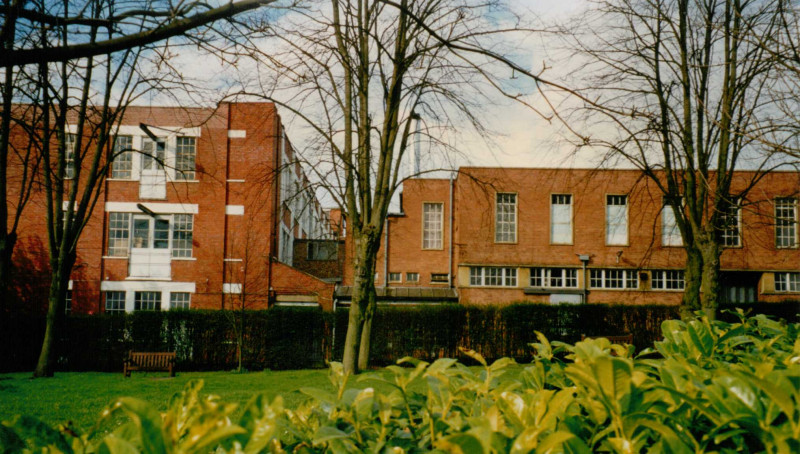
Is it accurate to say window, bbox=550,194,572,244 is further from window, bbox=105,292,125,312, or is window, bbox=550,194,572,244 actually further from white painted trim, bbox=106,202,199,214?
window, bbox=105,292,125,312

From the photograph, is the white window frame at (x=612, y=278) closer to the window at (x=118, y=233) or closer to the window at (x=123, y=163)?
the window at (x=118, y=233)

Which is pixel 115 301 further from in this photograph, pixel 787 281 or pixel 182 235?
pixel 787 281

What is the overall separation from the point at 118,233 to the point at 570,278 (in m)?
23.7

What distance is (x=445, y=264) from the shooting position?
34812 millimetres

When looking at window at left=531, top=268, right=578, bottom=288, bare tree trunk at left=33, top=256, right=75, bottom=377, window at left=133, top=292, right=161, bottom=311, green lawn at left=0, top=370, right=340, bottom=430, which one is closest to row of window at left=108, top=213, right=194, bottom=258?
window at left=133, top=292, right=161, bottom=311

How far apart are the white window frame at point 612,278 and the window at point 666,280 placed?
1007mm

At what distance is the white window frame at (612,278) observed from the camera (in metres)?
32.2

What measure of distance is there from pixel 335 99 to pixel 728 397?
14.2m

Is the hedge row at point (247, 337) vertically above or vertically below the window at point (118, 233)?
below

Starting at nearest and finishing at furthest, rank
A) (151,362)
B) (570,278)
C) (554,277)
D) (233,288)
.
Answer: (151,362) → (233,288) → (570,278) → (554,277)

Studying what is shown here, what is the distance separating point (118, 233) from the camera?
2803 cm

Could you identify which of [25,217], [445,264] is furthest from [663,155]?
[25,217]

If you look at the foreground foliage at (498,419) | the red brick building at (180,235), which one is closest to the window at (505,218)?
the red brick building at (180,235)

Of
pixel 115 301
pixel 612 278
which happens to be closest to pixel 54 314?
pixel 115 301
